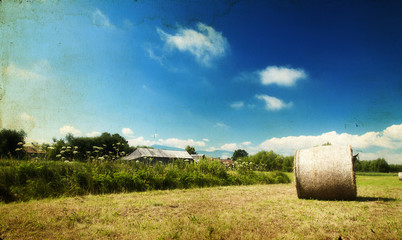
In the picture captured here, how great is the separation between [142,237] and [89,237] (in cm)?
99

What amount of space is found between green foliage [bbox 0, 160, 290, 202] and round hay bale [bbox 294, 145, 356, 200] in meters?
5.83

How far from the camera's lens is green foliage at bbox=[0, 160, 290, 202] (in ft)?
24.0

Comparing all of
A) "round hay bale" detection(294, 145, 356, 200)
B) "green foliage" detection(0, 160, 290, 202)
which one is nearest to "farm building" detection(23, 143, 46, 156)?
"green foliage" detection(0, 160, 290, 202)

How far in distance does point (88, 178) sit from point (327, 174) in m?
10.0

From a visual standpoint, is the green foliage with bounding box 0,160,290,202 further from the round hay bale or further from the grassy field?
the round hay bale

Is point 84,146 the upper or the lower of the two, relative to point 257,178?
upper

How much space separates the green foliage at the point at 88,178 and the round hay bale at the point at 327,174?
19.1ft

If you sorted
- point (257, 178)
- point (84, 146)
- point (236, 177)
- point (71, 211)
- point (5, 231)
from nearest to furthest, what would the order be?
point (5, 231), point (71, 211), point (236, 177), point (257, 178), point (84, 146)

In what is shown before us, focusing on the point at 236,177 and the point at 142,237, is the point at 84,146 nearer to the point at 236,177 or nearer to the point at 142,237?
the point at 236,177

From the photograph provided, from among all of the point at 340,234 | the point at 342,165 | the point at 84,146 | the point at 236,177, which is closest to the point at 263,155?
the point at 84,146

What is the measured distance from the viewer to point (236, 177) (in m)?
15.0

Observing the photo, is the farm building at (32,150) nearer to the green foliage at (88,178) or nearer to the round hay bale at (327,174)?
the green foliage at (88,178)

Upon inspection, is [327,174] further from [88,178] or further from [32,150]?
[32,150]

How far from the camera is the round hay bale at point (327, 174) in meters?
7.93
